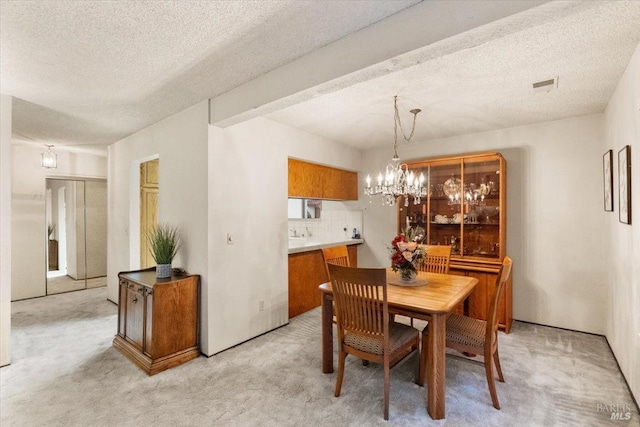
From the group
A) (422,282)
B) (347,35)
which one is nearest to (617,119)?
(422,282)

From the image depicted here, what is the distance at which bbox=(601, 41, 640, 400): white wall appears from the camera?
207 centimetres

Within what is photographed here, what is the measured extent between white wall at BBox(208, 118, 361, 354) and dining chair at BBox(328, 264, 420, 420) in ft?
4.32

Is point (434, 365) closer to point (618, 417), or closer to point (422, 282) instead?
point (422, 282)

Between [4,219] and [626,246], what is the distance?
5.04 metres

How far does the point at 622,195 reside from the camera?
2.38 m

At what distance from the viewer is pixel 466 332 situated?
91.1 inches

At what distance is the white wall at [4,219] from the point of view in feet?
8.83

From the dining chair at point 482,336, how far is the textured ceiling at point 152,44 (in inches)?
72.0

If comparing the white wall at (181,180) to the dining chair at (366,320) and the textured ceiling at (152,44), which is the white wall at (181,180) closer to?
the textured ceiling at (152,44)

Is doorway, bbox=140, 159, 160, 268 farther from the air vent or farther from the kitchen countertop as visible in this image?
the air vent

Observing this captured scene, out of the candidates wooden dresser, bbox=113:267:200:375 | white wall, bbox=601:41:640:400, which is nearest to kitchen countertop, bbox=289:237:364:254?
wooden dresser, bbox=113:267:200:375

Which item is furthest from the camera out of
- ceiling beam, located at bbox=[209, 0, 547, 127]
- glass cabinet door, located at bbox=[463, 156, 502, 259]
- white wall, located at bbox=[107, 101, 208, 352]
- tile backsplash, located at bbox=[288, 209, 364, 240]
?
tile backsplash, located at bbox=[288, 209, 364, 240]

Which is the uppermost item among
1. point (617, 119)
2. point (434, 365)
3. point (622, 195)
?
point (617, 119)

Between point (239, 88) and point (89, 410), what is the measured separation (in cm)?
259
